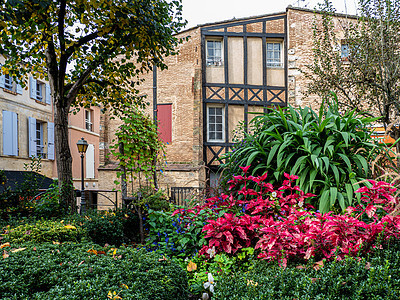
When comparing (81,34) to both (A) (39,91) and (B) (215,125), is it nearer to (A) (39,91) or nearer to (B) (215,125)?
(B) (215,125)

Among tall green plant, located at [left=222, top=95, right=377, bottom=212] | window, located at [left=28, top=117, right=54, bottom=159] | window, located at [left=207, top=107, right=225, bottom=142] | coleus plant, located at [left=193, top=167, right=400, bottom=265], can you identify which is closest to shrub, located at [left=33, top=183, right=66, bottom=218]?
coleus plant, located at [left=193, top=167, right=400, bottom=265]

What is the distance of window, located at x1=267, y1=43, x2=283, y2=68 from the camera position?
1170 cm

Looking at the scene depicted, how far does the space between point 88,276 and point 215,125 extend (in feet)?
32.5

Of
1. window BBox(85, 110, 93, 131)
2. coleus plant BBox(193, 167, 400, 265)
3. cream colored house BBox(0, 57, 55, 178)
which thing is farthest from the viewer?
window BBox(85, 110, 93, 131)

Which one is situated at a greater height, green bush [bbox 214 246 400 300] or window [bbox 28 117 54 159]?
window [bbox 28 117 54 159]

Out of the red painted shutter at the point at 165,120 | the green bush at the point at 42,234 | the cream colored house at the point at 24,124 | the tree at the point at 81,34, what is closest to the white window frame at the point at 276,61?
the red painted shutter at the point at 165,120

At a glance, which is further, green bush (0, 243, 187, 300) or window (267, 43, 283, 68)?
window (267, 43, 283, 68)

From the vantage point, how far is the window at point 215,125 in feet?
37.4

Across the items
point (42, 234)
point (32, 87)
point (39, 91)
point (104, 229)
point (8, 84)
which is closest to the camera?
point (42, 234)

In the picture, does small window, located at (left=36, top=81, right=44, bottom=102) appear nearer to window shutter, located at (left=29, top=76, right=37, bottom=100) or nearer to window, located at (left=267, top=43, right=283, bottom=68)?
window shutter, located at (left=29, top=76, right=37, bottom=100)

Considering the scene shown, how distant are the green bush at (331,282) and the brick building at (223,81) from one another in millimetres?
9239

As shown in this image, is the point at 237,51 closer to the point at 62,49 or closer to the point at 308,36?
the point at 308,36

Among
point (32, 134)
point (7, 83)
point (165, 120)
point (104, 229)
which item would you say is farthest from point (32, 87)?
point (104, 229)

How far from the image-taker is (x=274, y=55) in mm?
11742
